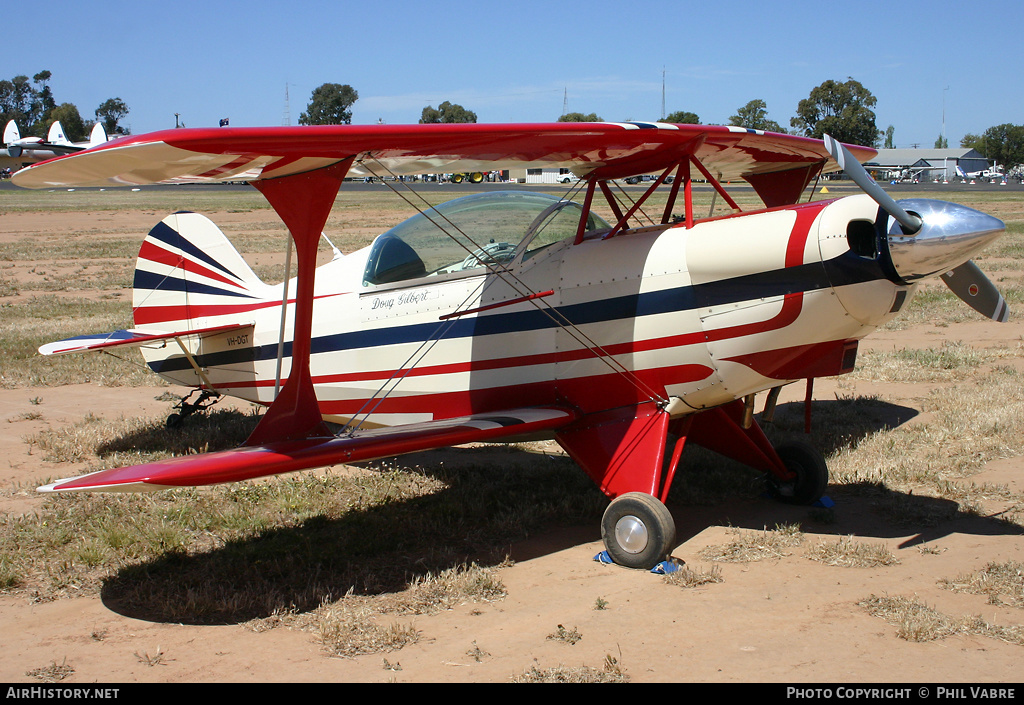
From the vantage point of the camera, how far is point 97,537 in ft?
17.8

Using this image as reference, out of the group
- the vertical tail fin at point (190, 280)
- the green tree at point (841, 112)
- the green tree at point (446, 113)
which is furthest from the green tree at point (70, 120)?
the vertical tail fin at point (190, 280)

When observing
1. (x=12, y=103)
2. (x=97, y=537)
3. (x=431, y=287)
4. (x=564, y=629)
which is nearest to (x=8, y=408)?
(x=97, y=537)

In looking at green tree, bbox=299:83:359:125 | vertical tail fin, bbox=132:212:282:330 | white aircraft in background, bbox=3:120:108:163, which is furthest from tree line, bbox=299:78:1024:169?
vertical tail fin, bbox=132:212:282:330

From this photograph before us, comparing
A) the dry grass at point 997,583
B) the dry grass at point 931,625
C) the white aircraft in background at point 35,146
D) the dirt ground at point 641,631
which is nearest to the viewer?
the dirt ground at point 641,631

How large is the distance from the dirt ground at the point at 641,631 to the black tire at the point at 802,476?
1.45 ft

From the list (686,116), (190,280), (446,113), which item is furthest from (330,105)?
(190,280)

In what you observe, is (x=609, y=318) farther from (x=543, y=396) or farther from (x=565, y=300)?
(x=543, y=396)

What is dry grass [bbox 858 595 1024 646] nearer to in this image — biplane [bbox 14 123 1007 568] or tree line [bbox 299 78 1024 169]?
biplane [bbox 14 123 1007 568]

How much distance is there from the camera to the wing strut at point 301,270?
4.88 meters

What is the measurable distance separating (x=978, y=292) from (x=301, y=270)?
440cm

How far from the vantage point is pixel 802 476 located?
20.3ft

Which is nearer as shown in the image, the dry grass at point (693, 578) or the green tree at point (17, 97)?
the dry grass at point (693, 578)

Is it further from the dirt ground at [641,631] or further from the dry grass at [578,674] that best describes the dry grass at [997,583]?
the dry grass at [578,674]

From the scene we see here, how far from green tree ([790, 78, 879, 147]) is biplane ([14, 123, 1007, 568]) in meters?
85.3
